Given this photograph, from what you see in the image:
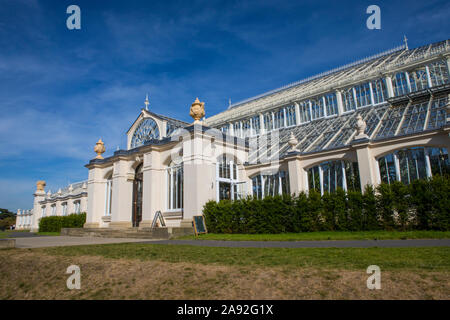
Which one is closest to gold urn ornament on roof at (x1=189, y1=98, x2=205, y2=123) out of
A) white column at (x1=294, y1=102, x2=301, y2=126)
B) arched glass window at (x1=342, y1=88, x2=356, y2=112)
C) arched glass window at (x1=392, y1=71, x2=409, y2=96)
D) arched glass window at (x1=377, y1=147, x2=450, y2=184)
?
arched glass window at (x1=377, y1=147, x2=450, y2=184)

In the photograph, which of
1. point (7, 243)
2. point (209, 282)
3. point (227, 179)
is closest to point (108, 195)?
point (227, 179)

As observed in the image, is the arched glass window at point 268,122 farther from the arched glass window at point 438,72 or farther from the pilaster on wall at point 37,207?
the pilaster on wall at point 37,207

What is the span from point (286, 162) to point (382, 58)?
1558 cm

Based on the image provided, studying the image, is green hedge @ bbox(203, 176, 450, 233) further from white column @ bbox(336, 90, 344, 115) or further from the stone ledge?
white column @ bbox(336, 90, 344, 115)

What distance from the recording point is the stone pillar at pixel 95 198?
2262cm

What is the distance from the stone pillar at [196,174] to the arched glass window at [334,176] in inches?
233

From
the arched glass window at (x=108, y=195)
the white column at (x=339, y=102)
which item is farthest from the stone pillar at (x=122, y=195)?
the white column at (x=339, y=102)

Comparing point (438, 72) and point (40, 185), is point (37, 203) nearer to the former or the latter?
point (40, 185)

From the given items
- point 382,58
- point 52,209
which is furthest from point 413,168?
point 52,209

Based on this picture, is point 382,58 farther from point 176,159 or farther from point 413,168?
point 176,159

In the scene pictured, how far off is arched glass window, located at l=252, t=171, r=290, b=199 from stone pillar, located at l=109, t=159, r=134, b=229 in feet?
28.5

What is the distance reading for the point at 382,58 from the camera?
25828mm

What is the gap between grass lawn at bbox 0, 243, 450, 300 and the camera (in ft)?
13.0

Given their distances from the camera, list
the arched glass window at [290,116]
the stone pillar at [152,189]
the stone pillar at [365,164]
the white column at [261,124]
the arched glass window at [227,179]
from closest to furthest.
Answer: the stone pillar at [365,164] < the stone pillar at [152,189] < the arched glass window at [227,179] < the arched glass window at [290,116] < the white column at [261,124]
